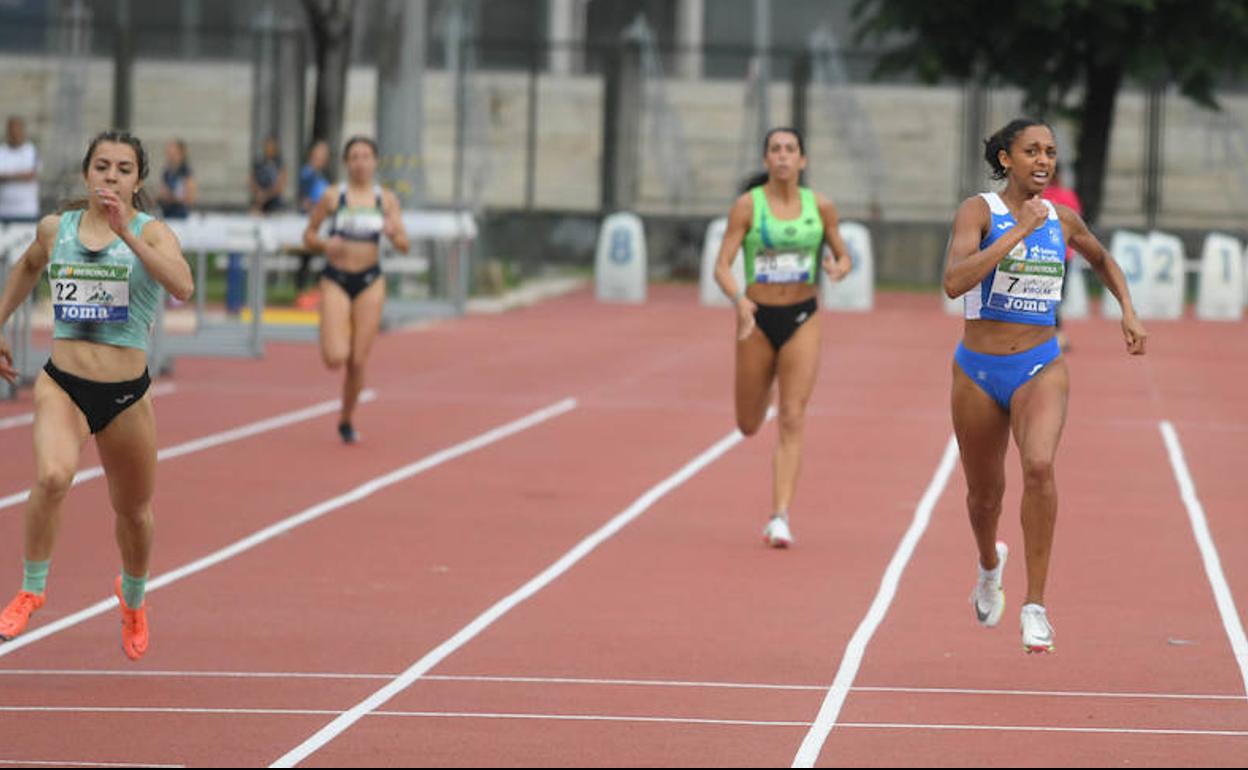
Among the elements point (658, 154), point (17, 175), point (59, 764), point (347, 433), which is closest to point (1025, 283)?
point (59, 764)

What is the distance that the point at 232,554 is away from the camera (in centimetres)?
1312

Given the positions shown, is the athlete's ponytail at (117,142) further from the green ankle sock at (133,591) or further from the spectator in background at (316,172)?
the spectator in background at (316,172)

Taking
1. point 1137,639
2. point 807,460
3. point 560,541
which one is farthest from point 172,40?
point 1137,639

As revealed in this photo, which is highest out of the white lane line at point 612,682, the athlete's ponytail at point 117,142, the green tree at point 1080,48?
the green tree at point 1080,48

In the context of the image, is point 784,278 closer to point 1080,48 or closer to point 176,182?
point 176,182

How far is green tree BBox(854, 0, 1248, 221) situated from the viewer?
3722cm

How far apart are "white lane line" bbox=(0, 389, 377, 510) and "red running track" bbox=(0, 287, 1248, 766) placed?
0.17 m

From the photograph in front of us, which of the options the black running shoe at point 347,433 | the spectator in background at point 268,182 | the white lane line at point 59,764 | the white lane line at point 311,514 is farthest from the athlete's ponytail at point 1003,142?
the spectator in background at point 268,182

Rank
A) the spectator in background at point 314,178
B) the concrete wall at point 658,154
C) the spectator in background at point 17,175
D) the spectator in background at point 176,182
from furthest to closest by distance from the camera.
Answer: the concrete wall at point 658,154 → the spectator in background at point 314,178 → the spectator in background at point 176,182 → the spectator in background at point 17,175

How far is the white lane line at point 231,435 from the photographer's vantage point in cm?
1557

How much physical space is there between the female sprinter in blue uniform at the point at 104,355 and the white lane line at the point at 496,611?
1.02 m

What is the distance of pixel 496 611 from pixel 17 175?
60.2 ft

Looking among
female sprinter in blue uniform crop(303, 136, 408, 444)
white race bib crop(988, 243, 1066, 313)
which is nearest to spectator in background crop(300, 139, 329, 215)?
female sprinter in blue uniform crop(303, 136, 408, 444)

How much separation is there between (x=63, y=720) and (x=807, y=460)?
980cm
